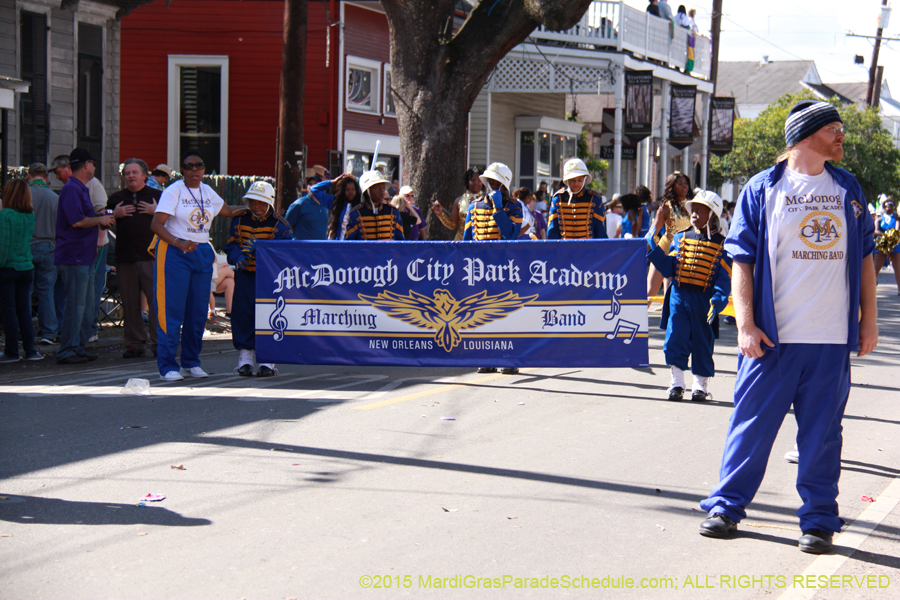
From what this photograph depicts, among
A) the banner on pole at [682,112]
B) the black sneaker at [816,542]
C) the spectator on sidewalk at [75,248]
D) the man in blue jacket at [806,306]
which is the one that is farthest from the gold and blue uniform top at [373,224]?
the banner on pole at [682,112]

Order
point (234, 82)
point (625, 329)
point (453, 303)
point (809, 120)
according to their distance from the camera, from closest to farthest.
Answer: point (809, 120) < point (625, 329) < point (453, 303) < point (234, 82)

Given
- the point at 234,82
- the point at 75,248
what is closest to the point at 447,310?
the point at 75,248

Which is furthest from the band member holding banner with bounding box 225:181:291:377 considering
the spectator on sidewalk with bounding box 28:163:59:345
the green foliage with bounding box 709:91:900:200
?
the green foliage with bounding box 709:91:900:200

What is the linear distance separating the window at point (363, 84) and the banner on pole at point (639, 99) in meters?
6.61

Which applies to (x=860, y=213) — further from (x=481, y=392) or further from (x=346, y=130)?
(x=346, y=130)

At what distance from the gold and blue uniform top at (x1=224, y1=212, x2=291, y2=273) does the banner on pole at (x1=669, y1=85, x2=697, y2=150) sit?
21466 millimetres

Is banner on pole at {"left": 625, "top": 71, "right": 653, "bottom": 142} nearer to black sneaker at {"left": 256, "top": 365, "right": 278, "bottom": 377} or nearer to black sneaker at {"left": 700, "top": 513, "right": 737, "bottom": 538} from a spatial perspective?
black sneaker at {"left": 256, "top": 365, "right": 278, "bottom": 377}

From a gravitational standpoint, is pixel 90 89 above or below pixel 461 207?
above

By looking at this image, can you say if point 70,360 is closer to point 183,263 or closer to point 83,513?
point 183,263

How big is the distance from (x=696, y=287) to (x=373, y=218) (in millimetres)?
3460

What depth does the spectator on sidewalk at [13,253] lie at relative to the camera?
10.1m

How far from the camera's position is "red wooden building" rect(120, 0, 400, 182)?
22.5 meters

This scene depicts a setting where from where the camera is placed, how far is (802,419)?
468 cm

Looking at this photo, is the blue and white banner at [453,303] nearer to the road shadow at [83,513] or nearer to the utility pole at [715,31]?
the road shadow at [83,513]
